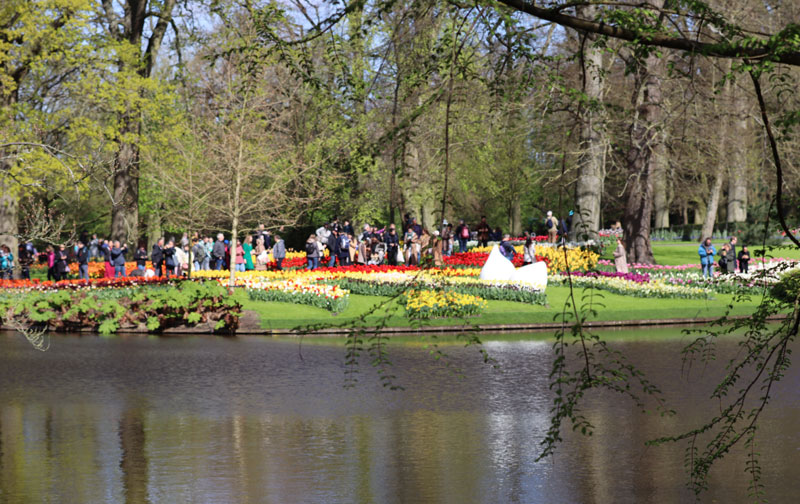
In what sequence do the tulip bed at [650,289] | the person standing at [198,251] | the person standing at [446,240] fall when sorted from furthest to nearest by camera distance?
the person standing at [446,240]
the person standing at [198,251]
the tulip bed at [650,289]

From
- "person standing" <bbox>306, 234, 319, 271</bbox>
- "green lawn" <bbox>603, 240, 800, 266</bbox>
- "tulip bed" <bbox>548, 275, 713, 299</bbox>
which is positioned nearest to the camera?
"tulip bed" <bbox>548, 275, 713, 299</bbox>

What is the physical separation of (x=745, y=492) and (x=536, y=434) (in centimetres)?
267

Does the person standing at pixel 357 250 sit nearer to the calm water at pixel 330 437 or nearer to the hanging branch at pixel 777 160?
the calm water at pixel 330 437

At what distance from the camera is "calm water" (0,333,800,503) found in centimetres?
809

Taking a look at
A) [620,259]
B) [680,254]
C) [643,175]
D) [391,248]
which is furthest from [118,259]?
[680,254]

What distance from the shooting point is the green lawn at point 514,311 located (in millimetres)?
21422

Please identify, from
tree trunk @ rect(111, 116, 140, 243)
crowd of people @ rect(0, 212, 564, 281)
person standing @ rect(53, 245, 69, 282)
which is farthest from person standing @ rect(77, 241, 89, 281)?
tree trunk @ rect(111, 116, 140, 243)

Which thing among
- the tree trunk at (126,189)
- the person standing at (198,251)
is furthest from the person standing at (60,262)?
the person standing at (198,251)

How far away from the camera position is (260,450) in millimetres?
9656

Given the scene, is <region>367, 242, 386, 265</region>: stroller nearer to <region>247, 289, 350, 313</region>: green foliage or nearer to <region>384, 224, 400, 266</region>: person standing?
<region>384, 224, 400, 266</region>: person standing

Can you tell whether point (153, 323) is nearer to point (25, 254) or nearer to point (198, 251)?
point (198, 251)

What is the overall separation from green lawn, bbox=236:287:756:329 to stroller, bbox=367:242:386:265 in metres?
11.8

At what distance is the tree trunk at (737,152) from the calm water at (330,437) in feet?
37.7

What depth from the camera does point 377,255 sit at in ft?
121
